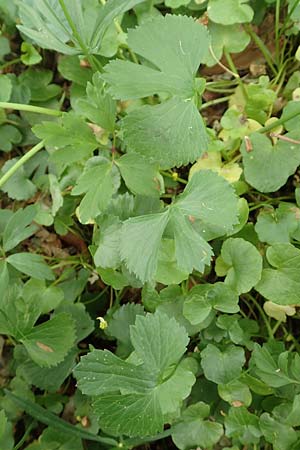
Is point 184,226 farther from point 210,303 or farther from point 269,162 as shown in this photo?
point 269,162

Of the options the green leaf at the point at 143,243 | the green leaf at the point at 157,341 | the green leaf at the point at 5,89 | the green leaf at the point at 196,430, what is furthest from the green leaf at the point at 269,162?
the green leaf at the point at 5,89

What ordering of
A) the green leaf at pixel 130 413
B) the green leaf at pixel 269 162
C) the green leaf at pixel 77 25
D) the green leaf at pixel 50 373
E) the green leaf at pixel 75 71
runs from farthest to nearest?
the green leaf at pixel 75 71, the green leaf at pixel 50 373, the green leaf at pixel 269 162, the green leaf at pixel 77 25, the green leaf at pixel 130 413

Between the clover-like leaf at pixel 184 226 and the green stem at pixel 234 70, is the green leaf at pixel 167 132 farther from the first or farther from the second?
Answer: the green stem at pixel 234 70

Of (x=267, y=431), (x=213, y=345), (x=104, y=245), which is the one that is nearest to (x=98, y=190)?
(x=104, y=245)

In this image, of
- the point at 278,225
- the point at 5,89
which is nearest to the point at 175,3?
the point at 5,89

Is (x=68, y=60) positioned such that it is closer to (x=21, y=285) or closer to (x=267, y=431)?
(x=21, y=285)
